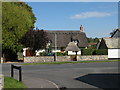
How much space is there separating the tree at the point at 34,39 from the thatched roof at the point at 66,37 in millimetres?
17248

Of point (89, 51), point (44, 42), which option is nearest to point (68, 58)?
point (44, 42)

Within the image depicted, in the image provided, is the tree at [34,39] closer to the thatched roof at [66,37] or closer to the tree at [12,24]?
the tree at [12,24]

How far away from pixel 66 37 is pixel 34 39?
21676 millimetres

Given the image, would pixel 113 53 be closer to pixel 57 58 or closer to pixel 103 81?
pixel 57 58

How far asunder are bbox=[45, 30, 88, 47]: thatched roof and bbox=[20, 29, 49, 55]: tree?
56.6ft

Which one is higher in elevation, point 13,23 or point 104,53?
point 13,23

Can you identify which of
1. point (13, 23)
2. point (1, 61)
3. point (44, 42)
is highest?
point (13, 23)

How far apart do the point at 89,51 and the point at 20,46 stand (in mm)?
14002

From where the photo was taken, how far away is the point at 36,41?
38125 millimetres

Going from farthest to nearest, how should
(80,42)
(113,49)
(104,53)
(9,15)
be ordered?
1. (80,42)
2. (113,49)
3. (104,53)
4. (9,15)

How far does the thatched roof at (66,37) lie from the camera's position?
187ft

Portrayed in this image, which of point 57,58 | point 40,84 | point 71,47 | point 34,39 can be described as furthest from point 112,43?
point 40,84

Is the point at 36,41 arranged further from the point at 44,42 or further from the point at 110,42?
the point at 110,42

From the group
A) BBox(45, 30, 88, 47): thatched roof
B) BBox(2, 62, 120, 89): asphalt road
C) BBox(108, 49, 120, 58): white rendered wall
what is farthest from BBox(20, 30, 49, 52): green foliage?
BBox(45, 30, 88, 47): thatched roof
